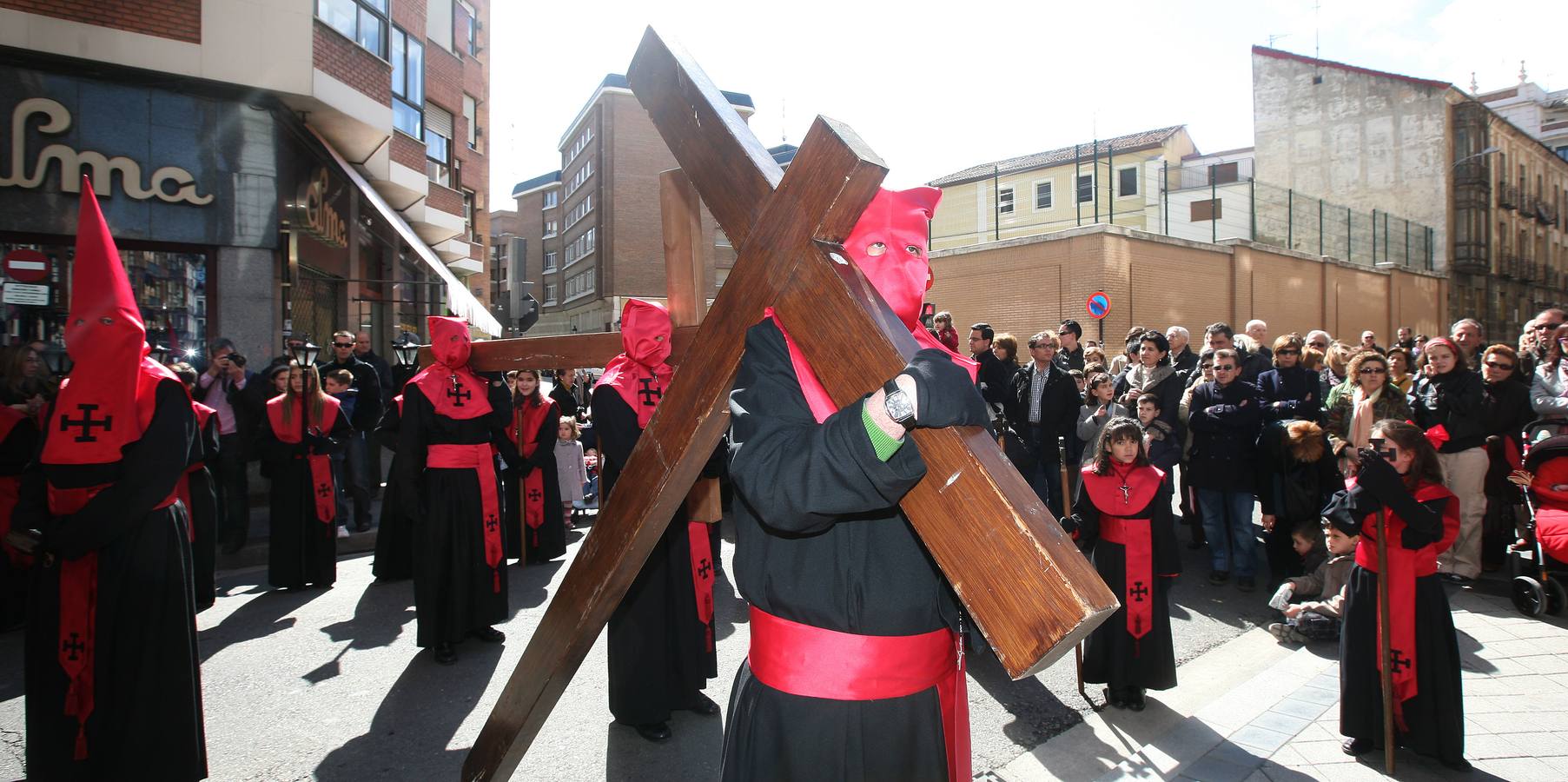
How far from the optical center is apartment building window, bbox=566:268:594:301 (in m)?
46.4

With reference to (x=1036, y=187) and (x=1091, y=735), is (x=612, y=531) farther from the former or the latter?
(x=1036, y=187)

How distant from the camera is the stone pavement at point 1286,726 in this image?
3.67 meters

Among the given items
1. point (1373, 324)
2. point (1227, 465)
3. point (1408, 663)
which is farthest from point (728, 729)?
point (1373, 324)

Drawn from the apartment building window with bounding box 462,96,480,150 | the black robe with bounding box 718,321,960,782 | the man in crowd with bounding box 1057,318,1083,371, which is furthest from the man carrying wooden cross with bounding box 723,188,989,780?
the apartment building window with bounding box 462,96,480,150

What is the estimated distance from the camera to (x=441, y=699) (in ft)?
15.2

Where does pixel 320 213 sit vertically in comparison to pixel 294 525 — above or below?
above

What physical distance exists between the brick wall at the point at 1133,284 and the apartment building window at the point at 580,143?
105 feet

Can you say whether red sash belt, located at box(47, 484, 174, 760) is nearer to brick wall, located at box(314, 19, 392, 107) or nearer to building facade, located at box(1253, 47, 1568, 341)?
brick wall, located at box(314, 19, 392, 107)

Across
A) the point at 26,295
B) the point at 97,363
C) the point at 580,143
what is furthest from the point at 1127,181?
the point at 97,363

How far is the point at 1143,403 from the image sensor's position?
644 cm

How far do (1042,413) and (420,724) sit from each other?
240 inches

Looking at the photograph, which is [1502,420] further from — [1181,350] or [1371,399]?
[1181,350]

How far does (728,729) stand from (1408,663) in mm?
3541

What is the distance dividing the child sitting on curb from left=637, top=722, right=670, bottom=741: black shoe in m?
4.04
